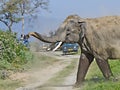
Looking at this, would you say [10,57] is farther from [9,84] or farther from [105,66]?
[105,66]

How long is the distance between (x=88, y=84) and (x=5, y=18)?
38.9 meters

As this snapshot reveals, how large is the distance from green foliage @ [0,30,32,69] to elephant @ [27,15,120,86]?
783cm

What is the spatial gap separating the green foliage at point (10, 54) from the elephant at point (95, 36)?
7834 mm

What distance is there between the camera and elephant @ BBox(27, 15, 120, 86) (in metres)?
12.9

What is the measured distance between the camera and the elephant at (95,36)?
12914mm

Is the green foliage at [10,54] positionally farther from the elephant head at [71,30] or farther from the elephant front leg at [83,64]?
the elephant head at [71,30]

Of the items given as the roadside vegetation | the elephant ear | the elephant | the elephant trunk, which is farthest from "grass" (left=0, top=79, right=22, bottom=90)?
the elephant ear

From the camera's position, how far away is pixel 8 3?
48969mm

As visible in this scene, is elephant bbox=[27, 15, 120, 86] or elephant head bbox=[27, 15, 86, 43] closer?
elephant bbox=[27, 15, 120, 86]

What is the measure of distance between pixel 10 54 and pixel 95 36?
11.0 meters

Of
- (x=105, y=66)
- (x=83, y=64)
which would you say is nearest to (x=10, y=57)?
(x=83, y=64)

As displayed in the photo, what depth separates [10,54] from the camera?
76.7ft

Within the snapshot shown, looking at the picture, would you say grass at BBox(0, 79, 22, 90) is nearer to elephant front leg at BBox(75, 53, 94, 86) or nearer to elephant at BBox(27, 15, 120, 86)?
elephant front leg at BBox(75, 53, 94, 86)

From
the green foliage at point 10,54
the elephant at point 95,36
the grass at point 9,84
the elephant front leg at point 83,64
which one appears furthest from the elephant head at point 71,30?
the green foliage at point 10,54
